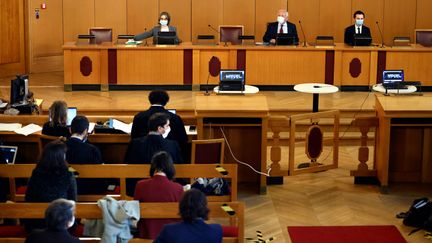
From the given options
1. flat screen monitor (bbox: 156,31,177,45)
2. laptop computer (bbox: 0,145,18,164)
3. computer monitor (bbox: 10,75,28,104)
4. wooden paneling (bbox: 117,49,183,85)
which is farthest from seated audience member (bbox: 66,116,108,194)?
flat screen monitor (bbox: 156,31,177,45)

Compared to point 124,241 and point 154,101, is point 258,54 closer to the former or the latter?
point 154,101

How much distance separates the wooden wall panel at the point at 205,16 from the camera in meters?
15.8

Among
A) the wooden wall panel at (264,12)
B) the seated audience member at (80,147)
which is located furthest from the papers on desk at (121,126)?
the wooden wall panel at (264,12)

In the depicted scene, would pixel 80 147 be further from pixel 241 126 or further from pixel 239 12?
pixel 239 12

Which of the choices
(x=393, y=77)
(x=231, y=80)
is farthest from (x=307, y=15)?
(x=231, y=80)

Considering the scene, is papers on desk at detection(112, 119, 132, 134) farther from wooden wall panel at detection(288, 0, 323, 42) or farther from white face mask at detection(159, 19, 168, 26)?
wooden wall panel at detection(288, 0, 323, 42)

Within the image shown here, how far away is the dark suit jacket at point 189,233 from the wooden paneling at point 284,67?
8441 millimetres

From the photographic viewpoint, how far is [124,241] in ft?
19.5

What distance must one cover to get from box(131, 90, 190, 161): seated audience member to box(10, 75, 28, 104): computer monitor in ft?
7.01

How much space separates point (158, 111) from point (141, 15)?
8171 millimetres

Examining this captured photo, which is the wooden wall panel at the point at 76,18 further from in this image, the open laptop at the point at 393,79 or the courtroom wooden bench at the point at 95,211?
the courtroom wooden bench at the point at 95,211

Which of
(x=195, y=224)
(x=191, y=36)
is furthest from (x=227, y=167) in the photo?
(x=191, y=36)

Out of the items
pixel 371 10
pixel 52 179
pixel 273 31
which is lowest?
pixel 52 179

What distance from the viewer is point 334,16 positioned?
16.0 m
